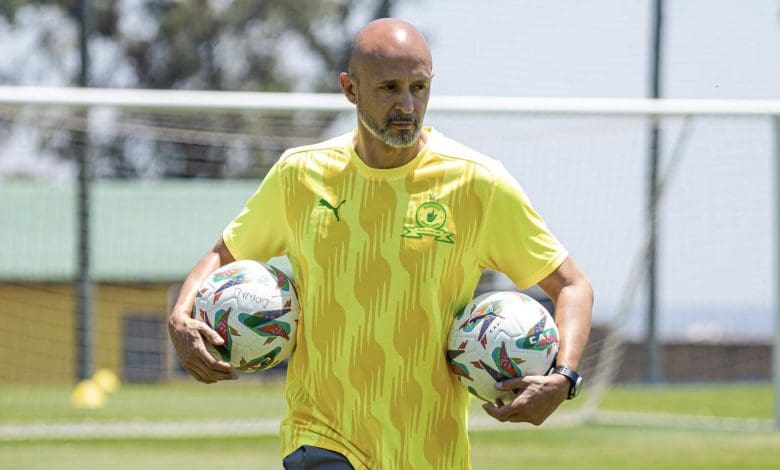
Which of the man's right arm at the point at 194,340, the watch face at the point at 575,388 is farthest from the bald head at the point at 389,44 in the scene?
the watch face at the point at 575,388

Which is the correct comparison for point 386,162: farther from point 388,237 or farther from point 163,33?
point 163,33

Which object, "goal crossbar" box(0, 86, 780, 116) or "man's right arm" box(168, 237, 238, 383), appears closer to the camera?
"man's right arm" box(168, 237, 238, 383)

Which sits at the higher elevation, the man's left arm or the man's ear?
the man's ear

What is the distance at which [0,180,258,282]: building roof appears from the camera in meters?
23.9

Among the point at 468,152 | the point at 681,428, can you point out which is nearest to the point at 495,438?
the point at 681,428

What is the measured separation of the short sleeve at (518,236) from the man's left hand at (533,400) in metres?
0.42

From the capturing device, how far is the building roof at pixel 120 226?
78.3 feet

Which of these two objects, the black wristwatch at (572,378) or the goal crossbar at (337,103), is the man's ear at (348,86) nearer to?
the black wristwatch at (572,378)

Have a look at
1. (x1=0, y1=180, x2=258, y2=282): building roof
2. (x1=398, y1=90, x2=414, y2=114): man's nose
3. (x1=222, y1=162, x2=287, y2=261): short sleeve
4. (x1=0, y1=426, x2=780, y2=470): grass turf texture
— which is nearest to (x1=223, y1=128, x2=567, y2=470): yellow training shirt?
(x1=222, y1=162, x2=287, y2=261): short sleeve

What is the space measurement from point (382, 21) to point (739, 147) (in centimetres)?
1065

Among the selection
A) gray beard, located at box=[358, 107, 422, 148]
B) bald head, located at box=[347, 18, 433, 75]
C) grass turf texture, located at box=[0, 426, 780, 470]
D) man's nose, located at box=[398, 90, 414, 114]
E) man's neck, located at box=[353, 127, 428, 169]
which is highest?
bald head, located at box=[347, 18, 433, 75]

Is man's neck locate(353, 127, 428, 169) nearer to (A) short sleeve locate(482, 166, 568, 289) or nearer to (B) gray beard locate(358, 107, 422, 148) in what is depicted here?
(B) gray beard locate(358, 107, 422, 148)

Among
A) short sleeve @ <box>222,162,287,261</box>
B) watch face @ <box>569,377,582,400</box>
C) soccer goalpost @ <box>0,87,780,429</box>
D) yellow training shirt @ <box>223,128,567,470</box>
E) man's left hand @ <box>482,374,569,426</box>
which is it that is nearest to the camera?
man's left hand @ <box>482,374,569,426</box>

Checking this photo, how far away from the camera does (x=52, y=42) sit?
35.3 meters
